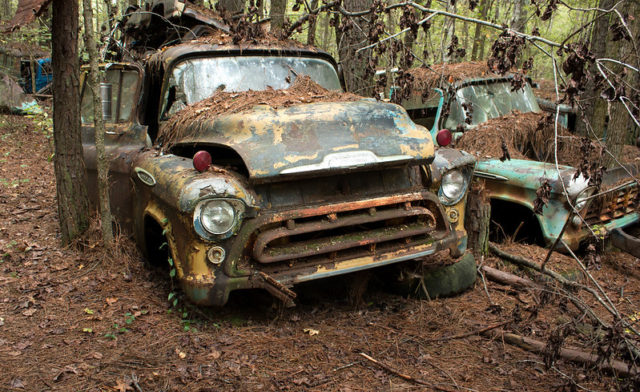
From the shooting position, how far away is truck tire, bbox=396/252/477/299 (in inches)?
167

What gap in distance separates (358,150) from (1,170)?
7196 mm

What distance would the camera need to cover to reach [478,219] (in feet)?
16.2

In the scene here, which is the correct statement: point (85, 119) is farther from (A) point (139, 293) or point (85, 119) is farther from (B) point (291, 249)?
(B) point (291, 249)

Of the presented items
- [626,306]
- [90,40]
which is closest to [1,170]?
[90,40]

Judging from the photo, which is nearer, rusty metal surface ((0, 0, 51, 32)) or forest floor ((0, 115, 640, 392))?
forest floor ((0, 115, 640, 392))

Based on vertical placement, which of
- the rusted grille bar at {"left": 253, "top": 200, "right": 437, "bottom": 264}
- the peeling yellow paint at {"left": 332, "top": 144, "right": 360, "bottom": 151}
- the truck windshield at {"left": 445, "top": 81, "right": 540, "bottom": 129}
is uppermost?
the truck windshield at {"left": 445, "top": 81, "right": 540, "bottom": 129}

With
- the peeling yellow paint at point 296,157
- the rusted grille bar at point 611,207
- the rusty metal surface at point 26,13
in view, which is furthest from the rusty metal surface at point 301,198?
the rusted grille bar at point 611,207

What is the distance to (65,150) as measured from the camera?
4836 mm

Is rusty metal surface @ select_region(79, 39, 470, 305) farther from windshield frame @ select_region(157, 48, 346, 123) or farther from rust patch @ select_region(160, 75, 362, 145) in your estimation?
windshield frame @ select_region(157, 48, 346, 123)

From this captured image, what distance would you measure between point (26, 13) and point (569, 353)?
14.6ft

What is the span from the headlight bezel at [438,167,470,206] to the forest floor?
2.71ft

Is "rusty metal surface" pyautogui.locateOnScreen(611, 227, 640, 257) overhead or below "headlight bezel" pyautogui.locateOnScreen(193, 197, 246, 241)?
below

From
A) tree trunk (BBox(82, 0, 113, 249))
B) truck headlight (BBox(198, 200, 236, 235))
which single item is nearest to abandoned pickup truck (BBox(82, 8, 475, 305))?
truck headlight (BBox(198, 200, 236, 235))

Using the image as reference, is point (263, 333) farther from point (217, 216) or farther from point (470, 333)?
point (470, 333)
